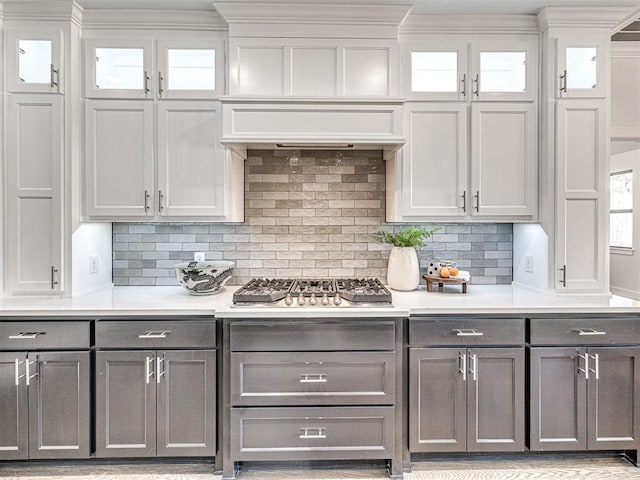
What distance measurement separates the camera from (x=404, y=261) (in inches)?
103

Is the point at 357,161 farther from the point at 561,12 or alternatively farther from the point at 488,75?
the point at 561,12

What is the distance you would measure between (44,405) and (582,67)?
3634 mm

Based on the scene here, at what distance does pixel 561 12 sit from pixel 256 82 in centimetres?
189

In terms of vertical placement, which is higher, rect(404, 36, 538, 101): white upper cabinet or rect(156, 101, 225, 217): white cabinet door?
rect(404, 36, 538, 101): white upper cabinet

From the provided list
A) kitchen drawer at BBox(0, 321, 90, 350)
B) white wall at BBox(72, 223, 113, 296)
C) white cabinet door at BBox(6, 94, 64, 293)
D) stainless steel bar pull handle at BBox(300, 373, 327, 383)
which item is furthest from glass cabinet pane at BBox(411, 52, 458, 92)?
kitchen drawer at BBox(0, 321, 90, 350)

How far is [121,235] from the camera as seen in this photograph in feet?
9.26

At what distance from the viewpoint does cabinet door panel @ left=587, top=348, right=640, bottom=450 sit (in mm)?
2154

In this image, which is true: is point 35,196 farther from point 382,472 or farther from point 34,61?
point 382,472

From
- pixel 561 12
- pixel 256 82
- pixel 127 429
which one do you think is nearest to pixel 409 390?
pixel 127 429

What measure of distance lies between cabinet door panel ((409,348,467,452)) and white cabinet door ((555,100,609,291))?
0.91m

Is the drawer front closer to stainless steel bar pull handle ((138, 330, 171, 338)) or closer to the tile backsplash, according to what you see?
the tile backsplash

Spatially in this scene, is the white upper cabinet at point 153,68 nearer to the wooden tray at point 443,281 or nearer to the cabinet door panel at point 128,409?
the cabinet door panel at point 128,409

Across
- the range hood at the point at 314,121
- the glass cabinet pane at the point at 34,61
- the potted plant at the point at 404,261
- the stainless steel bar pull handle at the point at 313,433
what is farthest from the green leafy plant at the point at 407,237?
the glass cabinet pane at the point at 34,61

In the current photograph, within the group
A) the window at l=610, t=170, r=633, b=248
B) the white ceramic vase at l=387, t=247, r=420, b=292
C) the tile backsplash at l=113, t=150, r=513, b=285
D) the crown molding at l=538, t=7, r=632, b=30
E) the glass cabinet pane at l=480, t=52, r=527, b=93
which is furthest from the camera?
the window at l=610, t=170, r=633, b=248
